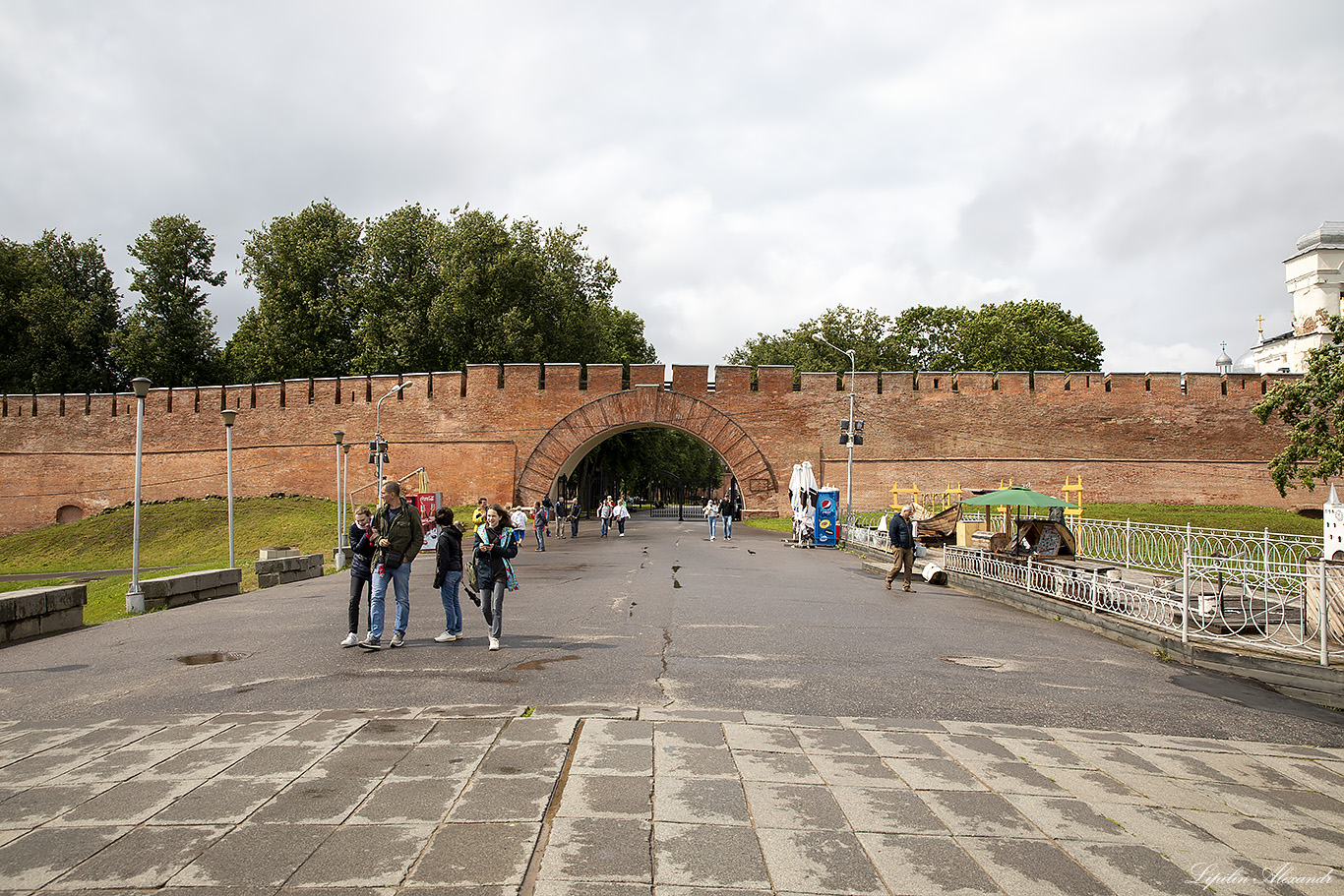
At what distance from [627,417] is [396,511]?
25770 millimetres

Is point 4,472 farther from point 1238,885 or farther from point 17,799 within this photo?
point 1238,885

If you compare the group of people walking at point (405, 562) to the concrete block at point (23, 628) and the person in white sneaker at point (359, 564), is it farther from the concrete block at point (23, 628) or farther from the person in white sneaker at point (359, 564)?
the concrete block at point (23, 628)

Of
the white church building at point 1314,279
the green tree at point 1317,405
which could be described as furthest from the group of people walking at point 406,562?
the white church building at point 1314,279

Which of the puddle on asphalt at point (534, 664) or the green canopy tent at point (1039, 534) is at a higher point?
the green canopy tent at point (1039, 534)

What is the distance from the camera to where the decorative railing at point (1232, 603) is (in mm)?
8172

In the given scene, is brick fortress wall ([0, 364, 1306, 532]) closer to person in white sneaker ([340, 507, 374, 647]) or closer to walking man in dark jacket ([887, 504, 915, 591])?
walking man in dark jacket ([887, 504, 915, 591])

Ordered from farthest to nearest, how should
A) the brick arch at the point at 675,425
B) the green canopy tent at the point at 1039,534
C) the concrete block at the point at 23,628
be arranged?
the brick arch at the point at 675,425, the green canopy tent at the point at 1039,534, the concrete block at the point at 23,628

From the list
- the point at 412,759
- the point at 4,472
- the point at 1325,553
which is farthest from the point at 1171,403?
the point at 4,472

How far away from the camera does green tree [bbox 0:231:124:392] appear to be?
1667 inches

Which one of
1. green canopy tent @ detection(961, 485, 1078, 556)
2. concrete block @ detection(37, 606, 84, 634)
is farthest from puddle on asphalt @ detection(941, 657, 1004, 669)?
concrete block @ detection(37, 606, 84, 634)

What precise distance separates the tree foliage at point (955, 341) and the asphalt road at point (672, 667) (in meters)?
38.6

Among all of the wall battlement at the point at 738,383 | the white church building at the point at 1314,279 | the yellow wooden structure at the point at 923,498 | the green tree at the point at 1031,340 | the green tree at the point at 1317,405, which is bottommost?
the yellow wooden structure at the point at 923,498

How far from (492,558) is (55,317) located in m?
45.7

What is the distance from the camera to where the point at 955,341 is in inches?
2108
